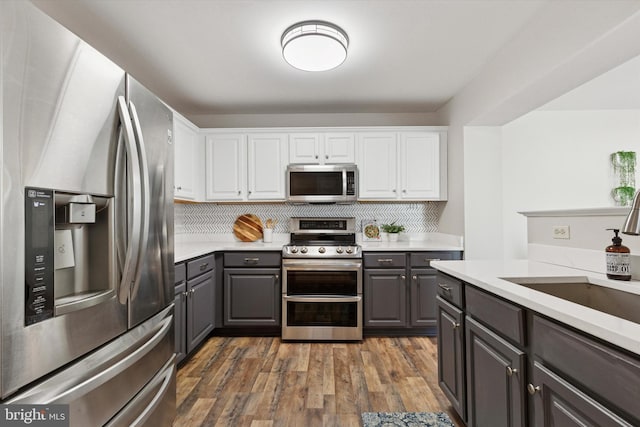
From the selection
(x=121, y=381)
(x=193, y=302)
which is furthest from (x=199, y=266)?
(x=121, y=381)

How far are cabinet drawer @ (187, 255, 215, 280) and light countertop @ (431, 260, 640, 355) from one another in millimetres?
1841

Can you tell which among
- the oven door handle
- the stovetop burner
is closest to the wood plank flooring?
the oven door handle

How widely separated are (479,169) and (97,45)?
3289 mm

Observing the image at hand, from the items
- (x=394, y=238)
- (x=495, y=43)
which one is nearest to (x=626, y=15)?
(x=495, y=43)

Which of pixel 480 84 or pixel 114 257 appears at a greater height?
pixel 480 84

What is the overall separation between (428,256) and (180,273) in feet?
7.27

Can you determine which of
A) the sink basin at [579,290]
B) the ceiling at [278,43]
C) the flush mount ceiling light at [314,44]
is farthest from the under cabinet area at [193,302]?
the sink basin at [579,290]

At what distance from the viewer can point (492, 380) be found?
1.38m

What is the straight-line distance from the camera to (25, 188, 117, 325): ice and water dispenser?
34.4 inches

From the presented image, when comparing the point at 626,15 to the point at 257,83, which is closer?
the point at 626,15

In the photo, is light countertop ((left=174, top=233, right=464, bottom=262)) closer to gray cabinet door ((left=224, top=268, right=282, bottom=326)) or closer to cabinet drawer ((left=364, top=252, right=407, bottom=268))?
cabinet drawer ((left=364, top=252, right=407, bottom=268))

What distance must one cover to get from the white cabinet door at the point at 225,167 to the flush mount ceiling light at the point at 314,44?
4.95 feet

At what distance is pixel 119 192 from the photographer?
1.18 metres

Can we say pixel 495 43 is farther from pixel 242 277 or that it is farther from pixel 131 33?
pixel 242 277
